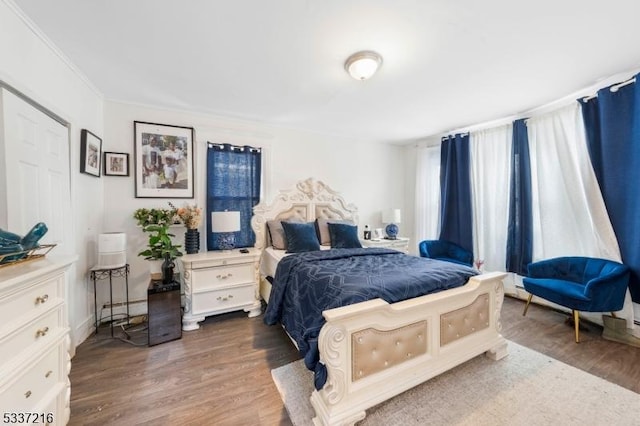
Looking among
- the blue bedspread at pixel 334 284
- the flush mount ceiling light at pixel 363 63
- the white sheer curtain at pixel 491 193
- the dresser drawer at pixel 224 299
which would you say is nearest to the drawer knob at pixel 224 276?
the dresser drawer at pixel 224 299

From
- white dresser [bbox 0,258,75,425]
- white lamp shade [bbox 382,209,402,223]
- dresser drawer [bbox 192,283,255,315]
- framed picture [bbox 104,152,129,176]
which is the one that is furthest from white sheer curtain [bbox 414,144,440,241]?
white dresser [bbox 0,258,75,425]

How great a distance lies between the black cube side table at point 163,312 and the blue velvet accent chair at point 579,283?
3801 millimetres

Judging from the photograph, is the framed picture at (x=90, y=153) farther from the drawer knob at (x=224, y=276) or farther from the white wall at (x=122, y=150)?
the drawer knob at (x=224, y=276)

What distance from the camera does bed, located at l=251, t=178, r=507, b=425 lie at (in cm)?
136

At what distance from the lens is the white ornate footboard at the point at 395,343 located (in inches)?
53.4

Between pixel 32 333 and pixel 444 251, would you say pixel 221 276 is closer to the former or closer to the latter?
pixel 32 333

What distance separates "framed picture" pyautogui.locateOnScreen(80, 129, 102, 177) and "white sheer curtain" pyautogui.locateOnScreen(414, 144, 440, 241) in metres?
4.69

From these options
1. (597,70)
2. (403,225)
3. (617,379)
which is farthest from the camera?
(403,225)

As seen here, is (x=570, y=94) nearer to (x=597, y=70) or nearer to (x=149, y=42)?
(x=597, y=70)

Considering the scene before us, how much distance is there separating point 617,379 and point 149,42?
14.3 ft

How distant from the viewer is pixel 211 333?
2467 millimetres

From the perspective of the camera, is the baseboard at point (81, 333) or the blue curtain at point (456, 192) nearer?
the baseboard at point (81, 333)

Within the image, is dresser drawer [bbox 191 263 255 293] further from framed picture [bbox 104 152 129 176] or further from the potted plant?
framed picture [bbox 104 152 129 176]

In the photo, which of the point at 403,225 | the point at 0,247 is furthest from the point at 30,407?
the point at 403,225
